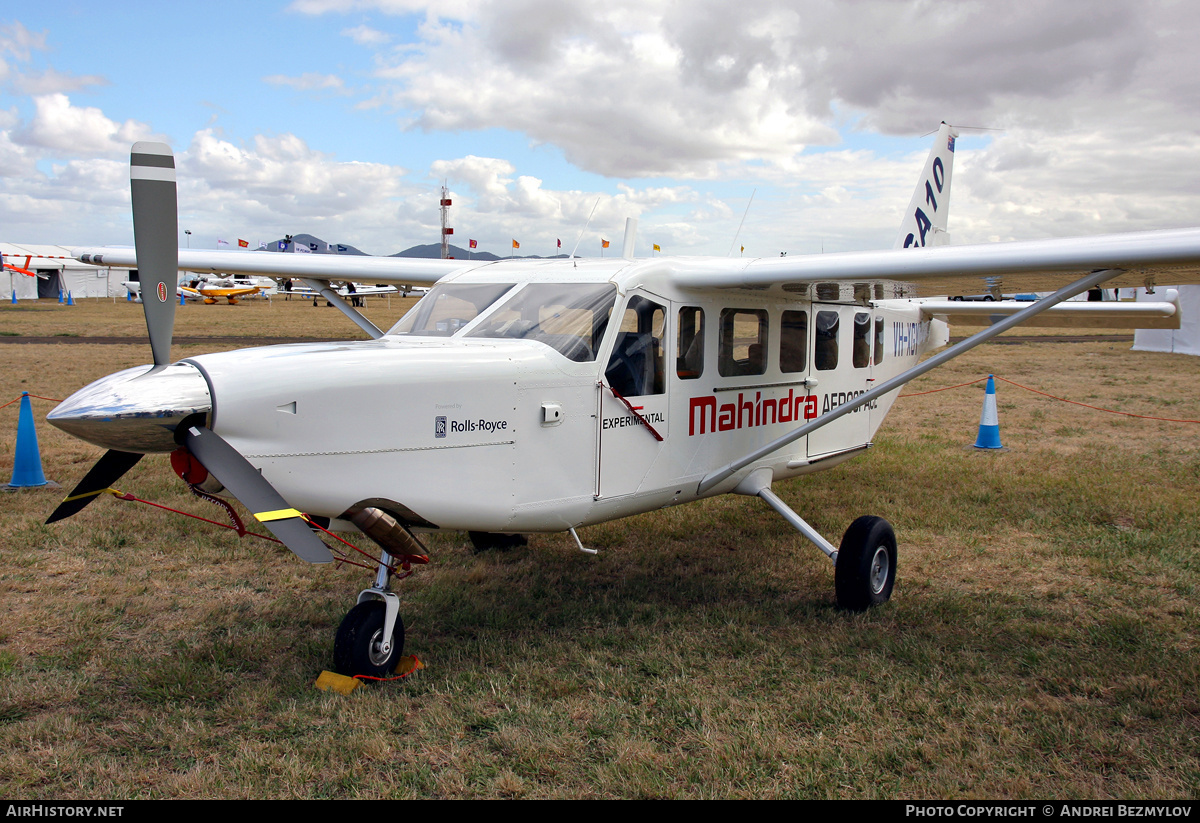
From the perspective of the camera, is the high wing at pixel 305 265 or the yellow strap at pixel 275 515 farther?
the high wing at pixel 305 265

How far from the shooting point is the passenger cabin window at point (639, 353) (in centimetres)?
493

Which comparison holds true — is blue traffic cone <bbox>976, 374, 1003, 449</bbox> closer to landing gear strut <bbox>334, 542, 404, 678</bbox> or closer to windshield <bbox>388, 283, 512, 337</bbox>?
windshield <bbox>388, 283, 512, 337</bbox>

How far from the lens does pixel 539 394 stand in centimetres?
437

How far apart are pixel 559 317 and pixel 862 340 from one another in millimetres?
3683

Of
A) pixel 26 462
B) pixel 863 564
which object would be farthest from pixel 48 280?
pixel 863 564

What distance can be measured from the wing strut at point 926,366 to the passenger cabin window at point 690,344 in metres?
0.81

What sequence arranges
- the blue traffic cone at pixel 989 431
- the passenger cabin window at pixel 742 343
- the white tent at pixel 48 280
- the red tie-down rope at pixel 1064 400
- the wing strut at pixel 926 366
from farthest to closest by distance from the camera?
the white tent at pixel 48 280, the red tie-down rope at pixel 1064 400, the blue traffic cone at pixel 989 431, the passenger cabin window at pixel 742 343, the wing strut at pixel 926 366

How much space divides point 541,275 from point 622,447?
125 cm

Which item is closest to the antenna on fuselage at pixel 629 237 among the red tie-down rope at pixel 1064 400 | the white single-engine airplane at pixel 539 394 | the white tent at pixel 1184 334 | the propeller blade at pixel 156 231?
the white single-engine airplane at pixel 539 394

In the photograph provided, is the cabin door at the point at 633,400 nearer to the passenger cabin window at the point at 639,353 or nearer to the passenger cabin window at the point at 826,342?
the passenger cabin window at the point at 639,353

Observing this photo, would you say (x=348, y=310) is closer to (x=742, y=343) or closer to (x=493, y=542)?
(x=493, y=542)

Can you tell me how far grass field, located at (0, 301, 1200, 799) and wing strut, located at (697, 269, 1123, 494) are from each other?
0.90 meters
